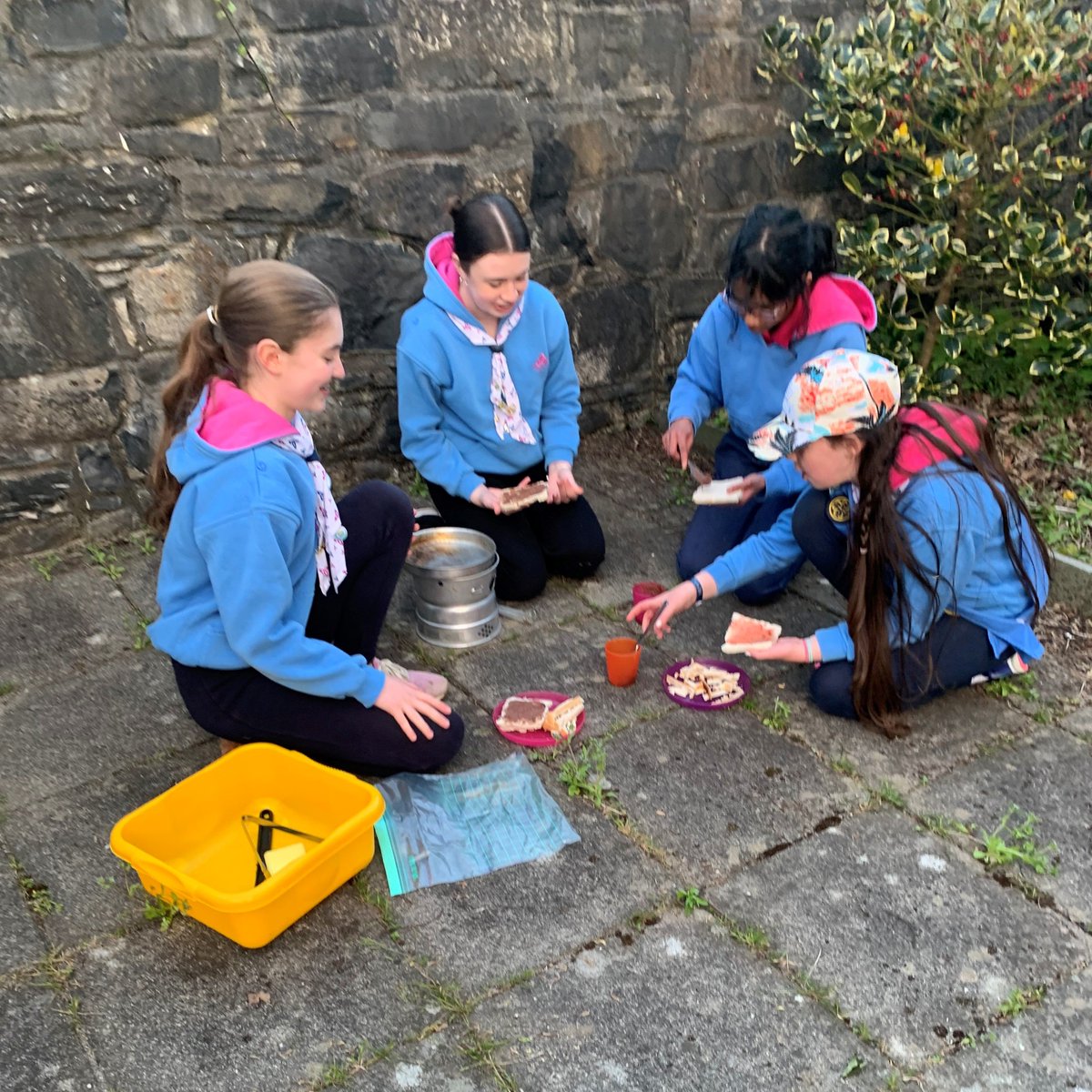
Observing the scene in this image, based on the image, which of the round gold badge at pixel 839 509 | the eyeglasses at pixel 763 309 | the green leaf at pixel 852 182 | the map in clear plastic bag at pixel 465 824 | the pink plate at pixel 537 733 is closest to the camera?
the map in clear plastic bag at pixel 465 824

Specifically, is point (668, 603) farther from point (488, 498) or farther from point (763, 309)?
point (763, 309)

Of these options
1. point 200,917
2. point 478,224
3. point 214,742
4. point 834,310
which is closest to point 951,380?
point 834,310

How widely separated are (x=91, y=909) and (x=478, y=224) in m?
2.08

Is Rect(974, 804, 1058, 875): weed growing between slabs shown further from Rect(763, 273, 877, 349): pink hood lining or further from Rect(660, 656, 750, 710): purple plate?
Rect(763, 273, 877, 349): pink hood lining

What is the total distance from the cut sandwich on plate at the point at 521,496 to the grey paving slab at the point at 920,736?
1054 mm

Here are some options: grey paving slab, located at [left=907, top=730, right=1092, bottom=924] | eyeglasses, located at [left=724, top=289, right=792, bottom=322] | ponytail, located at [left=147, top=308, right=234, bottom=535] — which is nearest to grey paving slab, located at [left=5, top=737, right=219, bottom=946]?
ponytail, located at [left=147, top=308, right=234, bottom=535]

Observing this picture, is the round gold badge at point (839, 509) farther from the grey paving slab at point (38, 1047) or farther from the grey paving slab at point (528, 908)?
the grey paving slab at point (38, 1047)

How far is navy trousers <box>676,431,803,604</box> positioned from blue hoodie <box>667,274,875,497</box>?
4.1 inches

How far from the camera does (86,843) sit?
245 cm

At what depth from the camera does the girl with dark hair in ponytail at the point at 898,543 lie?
2.49m

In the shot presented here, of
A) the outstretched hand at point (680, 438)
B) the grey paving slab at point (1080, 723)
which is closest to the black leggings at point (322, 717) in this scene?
the outstretched hand at point (680, 438)

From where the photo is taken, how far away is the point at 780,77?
4430 millimetres

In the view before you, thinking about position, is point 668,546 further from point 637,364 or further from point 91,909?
point 91,909

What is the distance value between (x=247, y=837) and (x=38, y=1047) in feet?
1.93
